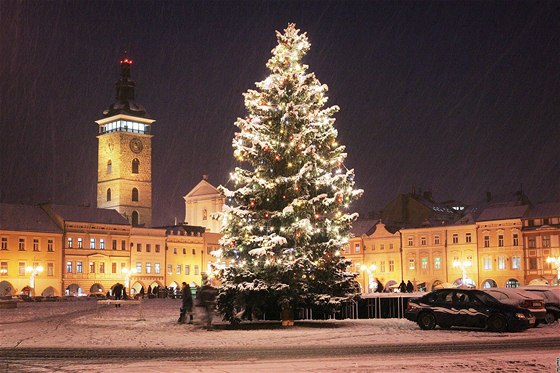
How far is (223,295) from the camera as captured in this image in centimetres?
3002

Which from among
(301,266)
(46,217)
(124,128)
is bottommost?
(301,266)

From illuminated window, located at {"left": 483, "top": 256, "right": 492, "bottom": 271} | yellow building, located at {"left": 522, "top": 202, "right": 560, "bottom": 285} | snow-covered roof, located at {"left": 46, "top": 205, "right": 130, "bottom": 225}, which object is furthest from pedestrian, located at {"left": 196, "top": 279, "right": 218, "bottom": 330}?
snow-covered roof, located at {"left": 46, "top": 205, "right": 130, "bottom": 225}

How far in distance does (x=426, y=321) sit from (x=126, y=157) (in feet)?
341

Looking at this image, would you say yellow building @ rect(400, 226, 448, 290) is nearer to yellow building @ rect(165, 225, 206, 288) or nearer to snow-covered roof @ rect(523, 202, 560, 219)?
snow-covered roof @ rect(523, 202, 560, 219)

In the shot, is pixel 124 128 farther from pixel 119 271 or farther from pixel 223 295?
pixel 223 295

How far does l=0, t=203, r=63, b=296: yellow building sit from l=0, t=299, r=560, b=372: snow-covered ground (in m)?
62.3

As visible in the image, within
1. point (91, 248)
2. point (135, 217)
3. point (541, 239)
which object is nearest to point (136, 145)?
point (135, 217)

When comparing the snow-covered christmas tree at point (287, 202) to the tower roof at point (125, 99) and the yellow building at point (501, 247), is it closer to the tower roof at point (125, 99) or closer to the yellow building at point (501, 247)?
the yellow building at point (501, 247)

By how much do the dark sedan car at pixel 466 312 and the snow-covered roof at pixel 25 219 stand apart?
75.4 meters

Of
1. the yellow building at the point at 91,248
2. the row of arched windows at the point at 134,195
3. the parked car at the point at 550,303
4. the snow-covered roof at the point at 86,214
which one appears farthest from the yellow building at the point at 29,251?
the parked car at the point at 550,303

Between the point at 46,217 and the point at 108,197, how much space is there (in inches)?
1001

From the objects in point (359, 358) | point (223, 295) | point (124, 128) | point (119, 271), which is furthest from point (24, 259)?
point (359, 358)

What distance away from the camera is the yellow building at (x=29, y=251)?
93188mm

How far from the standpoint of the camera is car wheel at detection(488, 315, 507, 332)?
86.3 ft
